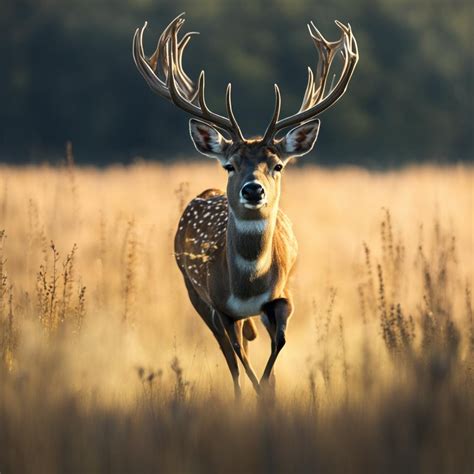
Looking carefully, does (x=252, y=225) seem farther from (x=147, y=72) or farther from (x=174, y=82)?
(x=147, y=72)

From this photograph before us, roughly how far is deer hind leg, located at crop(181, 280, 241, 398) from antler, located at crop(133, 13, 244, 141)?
1191mm

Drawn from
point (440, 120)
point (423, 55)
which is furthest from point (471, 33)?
point (440, 120)

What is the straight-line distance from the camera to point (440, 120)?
34031mm

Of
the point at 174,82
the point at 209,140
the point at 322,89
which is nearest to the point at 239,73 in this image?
the point at 322,89

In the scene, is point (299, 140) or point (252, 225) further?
point (299, 140)

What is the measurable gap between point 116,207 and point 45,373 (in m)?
8.97

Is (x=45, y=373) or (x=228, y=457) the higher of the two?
(x=45, y=373)

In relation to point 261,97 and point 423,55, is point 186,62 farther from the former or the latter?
point 423,55

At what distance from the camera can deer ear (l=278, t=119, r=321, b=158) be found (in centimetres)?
756

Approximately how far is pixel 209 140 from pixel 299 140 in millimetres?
554

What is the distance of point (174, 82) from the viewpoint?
776cm

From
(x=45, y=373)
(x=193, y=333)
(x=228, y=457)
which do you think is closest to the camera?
(x=228, y=457)

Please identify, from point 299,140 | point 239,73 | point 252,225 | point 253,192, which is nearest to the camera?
point 253,192

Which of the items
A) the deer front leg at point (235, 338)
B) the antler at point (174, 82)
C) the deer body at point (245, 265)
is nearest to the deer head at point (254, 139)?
the antler at point (174, 82)
